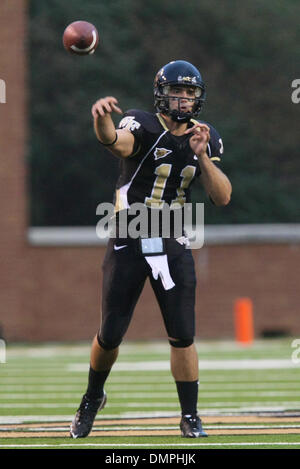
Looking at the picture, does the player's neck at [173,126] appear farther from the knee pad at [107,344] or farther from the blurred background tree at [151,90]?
the blurred background tree at [151,90]

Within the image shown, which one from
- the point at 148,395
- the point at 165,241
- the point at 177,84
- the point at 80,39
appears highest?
the point at 80,39

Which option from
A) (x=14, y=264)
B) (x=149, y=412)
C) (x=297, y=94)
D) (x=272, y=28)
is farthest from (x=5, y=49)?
(x=149, y=412)

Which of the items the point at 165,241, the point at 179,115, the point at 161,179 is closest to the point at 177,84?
the point at 179,115

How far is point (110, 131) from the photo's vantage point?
19.7 feet

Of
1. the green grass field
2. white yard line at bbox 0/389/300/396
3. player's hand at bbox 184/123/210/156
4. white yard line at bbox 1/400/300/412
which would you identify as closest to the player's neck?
player's hand at bbox 184/123/210/156

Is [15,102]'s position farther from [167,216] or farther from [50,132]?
[167,216]

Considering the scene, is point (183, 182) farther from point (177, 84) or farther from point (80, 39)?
point (80, 39)

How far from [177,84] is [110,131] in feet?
2.03

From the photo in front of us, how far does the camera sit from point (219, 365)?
1307 centimetres

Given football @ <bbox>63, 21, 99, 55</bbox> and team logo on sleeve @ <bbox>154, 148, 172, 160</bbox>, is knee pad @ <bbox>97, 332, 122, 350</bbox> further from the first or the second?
football @ <bbox>63, 21, 99, 55</bbox>

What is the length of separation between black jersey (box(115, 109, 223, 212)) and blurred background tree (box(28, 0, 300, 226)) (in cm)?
1803

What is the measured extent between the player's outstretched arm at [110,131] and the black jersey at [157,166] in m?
0.13

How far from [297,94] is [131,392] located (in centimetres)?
1870

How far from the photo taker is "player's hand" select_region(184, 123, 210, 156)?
20.3ft
